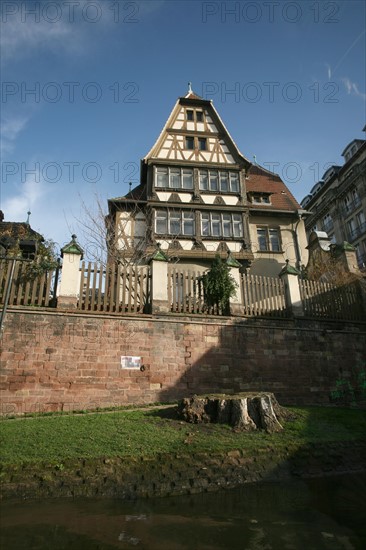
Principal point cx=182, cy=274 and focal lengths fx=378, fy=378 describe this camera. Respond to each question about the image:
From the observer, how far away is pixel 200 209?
74.2ft

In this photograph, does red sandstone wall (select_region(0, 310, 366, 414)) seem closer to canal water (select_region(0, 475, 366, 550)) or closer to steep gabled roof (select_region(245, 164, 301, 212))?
canal water (select_region(0, 475, 366, 550))

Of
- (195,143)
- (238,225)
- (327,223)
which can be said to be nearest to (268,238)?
(238,225)

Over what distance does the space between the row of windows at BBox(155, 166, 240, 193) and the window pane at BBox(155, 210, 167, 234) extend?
1.87 m

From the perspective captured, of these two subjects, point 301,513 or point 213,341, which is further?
point 213,341

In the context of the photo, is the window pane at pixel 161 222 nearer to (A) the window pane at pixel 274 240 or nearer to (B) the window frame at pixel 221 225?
(B) the window frame at pixel 221 225

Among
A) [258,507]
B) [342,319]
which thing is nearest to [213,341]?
[342,319]

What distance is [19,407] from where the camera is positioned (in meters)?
8.81

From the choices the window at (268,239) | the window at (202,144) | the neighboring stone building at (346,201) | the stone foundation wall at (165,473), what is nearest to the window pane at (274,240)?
the window at (268,239)

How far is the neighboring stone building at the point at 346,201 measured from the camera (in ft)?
121

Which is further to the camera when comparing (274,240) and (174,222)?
(274,240)

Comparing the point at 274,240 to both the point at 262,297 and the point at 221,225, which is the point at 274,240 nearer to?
the point at 221,225

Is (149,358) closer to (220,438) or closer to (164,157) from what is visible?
(220,438)

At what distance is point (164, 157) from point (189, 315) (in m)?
15.0

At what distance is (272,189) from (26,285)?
2174cm
